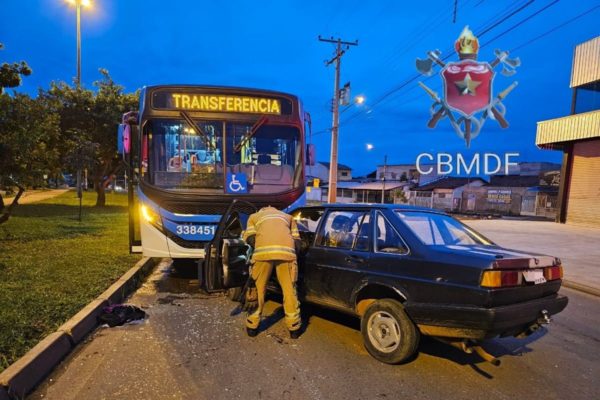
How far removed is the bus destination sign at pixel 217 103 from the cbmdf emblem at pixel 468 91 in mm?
13936

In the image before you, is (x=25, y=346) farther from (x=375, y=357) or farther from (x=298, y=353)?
(x=375, y=357)

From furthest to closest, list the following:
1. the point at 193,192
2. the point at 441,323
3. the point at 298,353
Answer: the point at 193,192
the point at 298,353
the point at 441,323

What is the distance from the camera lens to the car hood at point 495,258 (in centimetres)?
348

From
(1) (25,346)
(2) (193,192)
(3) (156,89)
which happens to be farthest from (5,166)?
(1) (25,346)

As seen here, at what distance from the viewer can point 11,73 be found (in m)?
8.78

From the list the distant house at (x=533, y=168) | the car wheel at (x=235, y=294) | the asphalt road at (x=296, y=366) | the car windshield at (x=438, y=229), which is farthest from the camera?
the distant house at (x=533, y=168)

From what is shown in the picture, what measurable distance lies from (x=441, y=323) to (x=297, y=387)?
139cm

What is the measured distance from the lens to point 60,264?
7.42 meters

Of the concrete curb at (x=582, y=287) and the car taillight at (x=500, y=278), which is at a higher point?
the car taillight at (x=500, y=278)

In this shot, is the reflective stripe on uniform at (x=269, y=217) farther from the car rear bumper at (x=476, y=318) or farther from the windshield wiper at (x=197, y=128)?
the windshield wiper at (x=197, y=128)

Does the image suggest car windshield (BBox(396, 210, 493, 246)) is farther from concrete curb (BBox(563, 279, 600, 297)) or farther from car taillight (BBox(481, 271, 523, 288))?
concrete curb (BBox(563, 279, 600, 297))

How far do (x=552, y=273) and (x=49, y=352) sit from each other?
16.1 ft

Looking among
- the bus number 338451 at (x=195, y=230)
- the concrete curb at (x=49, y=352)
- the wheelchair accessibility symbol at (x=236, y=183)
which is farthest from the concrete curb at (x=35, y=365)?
the wheelchair accessibility symbol at (x=236, y=183)

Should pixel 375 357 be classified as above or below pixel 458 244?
below
